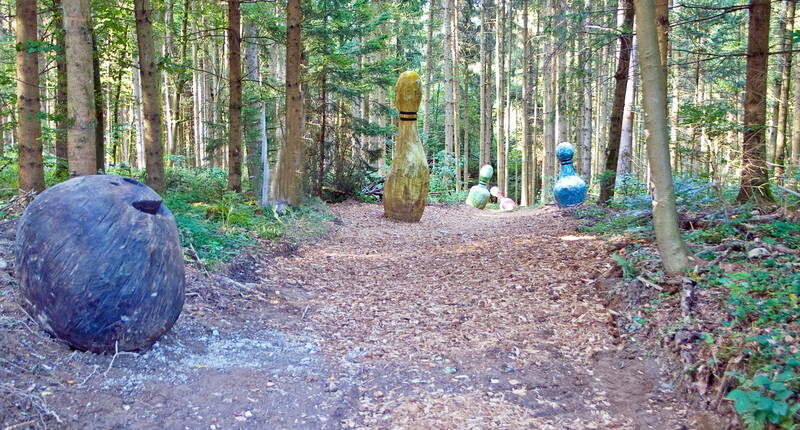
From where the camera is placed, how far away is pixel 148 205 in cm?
358

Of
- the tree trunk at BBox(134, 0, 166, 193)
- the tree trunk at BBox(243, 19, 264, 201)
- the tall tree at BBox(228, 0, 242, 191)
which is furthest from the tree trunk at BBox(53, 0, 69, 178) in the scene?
the tree trunk at BBox(243, 19, 264, 201)

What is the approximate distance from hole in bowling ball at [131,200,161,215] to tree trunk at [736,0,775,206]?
611 centimetres

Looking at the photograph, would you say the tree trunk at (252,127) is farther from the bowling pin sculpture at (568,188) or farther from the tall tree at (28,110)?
the bowling pin sculpture at (568,188)

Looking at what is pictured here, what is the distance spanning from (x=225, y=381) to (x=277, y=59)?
24403 millimetres

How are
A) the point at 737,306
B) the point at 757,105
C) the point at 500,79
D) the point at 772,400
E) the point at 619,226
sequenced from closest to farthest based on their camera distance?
the point at 772,400, the point at 737,306, the point at 757,105, the point at 619,226, the point at 500,79

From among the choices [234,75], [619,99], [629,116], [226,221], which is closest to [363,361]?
[226,221]

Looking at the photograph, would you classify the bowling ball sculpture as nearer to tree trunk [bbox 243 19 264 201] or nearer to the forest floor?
the forest floor

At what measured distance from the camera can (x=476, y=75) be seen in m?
29.6

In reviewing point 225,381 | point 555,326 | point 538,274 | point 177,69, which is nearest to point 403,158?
point 177,69

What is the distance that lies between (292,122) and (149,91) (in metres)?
3.30

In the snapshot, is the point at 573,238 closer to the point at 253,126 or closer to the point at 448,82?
the point at 253,126

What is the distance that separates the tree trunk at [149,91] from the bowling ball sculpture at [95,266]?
4042mm

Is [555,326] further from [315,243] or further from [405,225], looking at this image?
[405,225]

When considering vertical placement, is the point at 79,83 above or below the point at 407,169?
above
